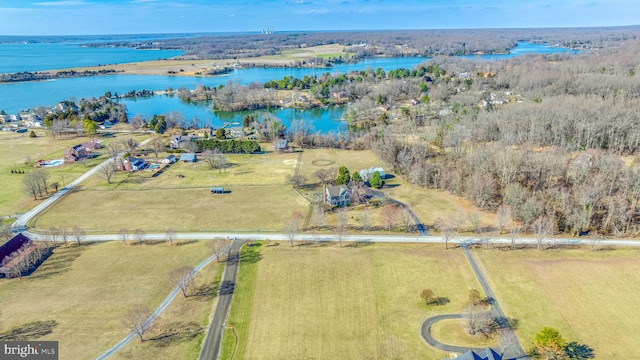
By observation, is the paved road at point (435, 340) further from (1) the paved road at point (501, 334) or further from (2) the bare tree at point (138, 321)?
(2) the bare tree at point (138, 321)

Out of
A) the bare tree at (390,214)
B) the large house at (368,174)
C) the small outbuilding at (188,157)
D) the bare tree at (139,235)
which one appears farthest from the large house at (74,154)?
the bare tree at (390,214)

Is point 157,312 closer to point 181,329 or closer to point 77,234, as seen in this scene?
point 181,329

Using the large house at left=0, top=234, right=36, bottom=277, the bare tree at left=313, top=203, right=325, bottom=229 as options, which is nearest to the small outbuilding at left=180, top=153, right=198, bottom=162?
the bare tree at left=313, top=203, right=325, bottom=229

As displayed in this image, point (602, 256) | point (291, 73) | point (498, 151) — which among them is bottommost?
point (602, 256)

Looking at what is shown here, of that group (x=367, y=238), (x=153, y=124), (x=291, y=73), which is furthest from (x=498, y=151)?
(x=291, y=73)

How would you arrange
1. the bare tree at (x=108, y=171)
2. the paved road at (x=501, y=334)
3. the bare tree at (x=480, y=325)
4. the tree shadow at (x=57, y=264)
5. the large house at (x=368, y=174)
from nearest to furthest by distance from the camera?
the paved road at (x=501, y=334) → the bare tree at (x=480, y=325) → the tree shadow at (x=57, y=264) → the large house at (x=368, y=174) → the bare tree at (x=108, y=171)

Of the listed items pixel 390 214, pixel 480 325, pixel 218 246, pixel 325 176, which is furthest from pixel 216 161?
pixel 480 325

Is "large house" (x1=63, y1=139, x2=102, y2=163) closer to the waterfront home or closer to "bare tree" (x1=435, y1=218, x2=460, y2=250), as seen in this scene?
the waterfront home

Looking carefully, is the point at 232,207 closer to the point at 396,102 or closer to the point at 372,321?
the point at 372,321
